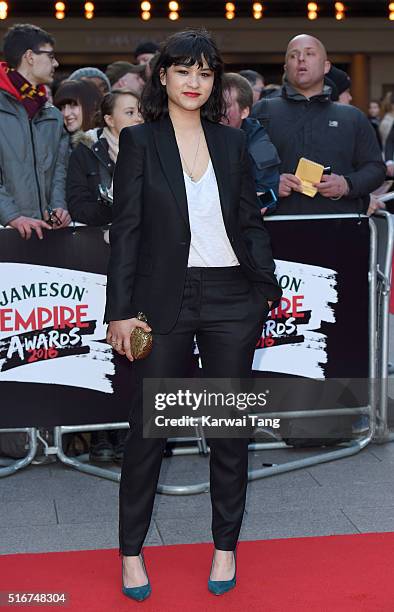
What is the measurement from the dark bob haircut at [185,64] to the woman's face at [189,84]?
0.02 m

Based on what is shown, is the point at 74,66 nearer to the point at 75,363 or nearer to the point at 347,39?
the point at 347,39

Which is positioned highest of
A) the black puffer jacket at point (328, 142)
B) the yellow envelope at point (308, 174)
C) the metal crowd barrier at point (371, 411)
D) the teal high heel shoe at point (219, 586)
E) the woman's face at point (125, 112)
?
the woman's face at point (125, 112)

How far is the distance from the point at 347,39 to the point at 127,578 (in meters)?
20.8

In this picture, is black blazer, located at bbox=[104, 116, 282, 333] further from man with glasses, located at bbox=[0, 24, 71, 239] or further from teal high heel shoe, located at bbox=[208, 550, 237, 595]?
man with glasses, located at bbox=[0, 24, 71, 239]

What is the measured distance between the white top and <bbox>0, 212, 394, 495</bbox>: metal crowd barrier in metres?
1.69

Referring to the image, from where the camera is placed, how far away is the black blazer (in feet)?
12.0

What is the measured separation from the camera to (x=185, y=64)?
144 inches

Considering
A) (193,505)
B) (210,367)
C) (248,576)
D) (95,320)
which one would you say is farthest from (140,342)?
(95,320)

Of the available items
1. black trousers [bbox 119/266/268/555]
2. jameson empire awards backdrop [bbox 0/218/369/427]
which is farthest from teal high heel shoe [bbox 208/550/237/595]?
jameson empire awards backdrop [bbox 0/218/369/427]

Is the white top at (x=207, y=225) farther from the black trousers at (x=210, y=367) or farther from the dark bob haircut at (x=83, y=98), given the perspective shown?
the dark bob haircut at (x=83, y=98)

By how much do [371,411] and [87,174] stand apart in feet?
6.72

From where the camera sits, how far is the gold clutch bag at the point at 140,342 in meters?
3.66

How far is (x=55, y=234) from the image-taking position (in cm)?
527

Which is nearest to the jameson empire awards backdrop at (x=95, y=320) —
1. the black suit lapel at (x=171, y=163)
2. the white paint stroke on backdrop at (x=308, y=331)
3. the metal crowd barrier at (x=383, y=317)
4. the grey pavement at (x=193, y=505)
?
the white paint stroke on backdrop at (x=308, y=331)
